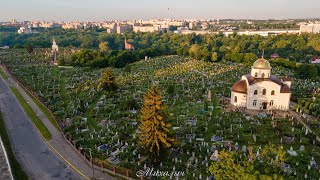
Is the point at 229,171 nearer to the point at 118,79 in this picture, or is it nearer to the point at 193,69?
the point at 118,79

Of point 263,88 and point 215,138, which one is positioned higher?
point 263,88

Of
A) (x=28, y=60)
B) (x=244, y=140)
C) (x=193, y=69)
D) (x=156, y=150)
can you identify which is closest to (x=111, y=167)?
(x=156, y=150)

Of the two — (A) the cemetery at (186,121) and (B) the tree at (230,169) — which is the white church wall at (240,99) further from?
(B) the tree at (230,169)

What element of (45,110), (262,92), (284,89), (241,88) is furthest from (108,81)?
(284,89)

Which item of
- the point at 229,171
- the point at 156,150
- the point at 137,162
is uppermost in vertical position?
the point at 229,171

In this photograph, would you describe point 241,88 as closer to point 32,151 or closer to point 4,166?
point 32,151
